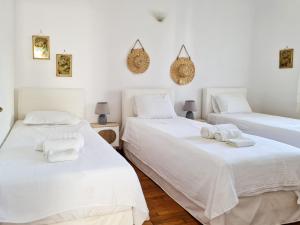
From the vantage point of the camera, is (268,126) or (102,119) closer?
(268,126)

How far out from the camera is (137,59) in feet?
13.7

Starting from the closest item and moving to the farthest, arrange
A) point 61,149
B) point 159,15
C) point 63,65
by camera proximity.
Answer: point 61,149, point 63,65, point 159,15

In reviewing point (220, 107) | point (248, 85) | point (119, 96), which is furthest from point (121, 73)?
point (248, 85)

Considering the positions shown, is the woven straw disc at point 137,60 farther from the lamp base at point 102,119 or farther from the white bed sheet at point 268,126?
the white bed sheet at point 268,126

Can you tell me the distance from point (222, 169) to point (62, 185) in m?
1.12

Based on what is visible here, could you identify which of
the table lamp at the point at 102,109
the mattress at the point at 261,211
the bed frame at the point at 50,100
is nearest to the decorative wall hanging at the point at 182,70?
the table lamp at the point at 102,109

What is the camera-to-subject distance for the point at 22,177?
1.67 metres

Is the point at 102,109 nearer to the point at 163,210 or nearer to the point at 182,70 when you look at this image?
the point at 182,70

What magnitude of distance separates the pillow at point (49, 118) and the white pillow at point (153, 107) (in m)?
0.92

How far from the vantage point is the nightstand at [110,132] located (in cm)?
388

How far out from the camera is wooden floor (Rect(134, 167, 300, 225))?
234cm

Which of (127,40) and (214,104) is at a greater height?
(127,40)

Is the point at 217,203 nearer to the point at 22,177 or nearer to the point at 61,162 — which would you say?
the point at 61,162

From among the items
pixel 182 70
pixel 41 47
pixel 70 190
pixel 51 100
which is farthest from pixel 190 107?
pixel 70 190
